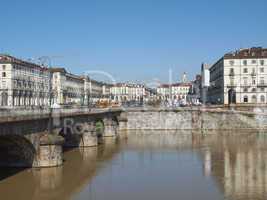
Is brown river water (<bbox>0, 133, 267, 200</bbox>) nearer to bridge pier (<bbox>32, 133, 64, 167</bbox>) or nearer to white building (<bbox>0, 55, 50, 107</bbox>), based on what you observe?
bridge pier (<bbox>32, 133, 64, 167</bbox>)

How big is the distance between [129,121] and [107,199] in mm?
56234

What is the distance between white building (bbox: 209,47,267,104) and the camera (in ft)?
311

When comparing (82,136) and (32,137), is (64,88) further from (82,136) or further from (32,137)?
(32,137)

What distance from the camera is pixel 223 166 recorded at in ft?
129

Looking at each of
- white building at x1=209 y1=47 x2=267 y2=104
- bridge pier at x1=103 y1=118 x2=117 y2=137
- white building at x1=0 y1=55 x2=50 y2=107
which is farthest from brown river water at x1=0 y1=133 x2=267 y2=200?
white building at x1=0 y1=55 x2=50 y2=107

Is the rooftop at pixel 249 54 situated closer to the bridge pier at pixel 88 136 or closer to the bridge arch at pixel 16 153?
the bridge pier at pixel 88 136

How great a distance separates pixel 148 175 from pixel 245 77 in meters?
65.7

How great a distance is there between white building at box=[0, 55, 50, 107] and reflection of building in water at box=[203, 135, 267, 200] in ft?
158

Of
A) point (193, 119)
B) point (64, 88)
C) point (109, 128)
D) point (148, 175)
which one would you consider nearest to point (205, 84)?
point (64, 88)

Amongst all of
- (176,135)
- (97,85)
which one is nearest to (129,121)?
(176,135)

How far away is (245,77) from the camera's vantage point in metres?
96.1

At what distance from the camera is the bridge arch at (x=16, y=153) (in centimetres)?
3425

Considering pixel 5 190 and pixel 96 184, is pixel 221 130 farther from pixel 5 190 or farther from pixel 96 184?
pixel 5 190

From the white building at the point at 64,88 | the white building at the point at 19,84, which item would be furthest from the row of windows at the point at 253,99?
the white building at the point at 64,88
